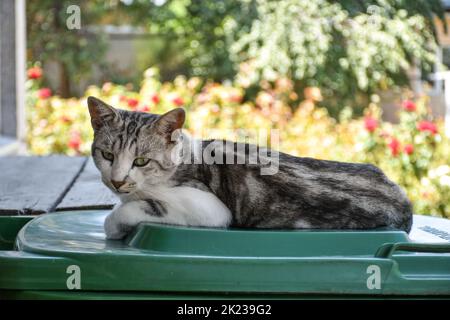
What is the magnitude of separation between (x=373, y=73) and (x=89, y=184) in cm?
474

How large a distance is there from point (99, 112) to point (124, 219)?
0.34 meters

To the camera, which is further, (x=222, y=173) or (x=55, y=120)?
(x=55, y=120)

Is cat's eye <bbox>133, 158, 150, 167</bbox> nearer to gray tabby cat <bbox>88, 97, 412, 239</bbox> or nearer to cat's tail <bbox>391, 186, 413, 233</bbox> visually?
gray tabby cat <bbox>88, 97, 412, 239</bbox>

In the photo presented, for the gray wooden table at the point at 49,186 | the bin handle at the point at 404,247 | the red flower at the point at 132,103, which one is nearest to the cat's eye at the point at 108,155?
the gray wooden table at the point at 49,186

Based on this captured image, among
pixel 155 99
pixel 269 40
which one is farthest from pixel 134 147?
pixel 269 40

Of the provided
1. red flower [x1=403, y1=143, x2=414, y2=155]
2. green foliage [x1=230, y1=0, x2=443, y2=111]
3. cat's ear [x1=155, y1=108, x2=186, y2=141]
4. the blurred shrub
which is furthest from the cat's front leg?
green foliage [x1=230, y1=0, x2=443, y2=111]

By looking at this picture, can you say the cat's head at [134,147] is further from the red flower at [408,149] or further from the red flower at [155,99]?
the red flower at [155,99]

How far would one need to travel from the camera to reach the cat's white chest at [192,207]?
194 cm

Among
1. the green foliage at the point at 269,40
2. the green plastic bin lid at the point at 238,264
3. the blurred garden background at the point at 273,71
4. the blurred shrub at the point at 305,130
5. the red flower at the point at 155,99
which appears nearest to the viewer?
the green plastic bin lid at the point at 238,264

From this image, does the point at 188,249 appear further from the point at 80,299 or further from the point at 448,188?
the point at 448,188

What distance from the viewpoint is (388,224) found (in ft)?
6.49

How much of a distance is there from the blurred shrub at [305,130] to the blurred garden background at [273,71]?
0.04 ft

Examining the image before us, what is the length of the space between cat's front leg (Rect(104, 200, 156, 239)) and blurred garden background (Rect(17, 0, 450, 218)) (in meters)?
1.50
